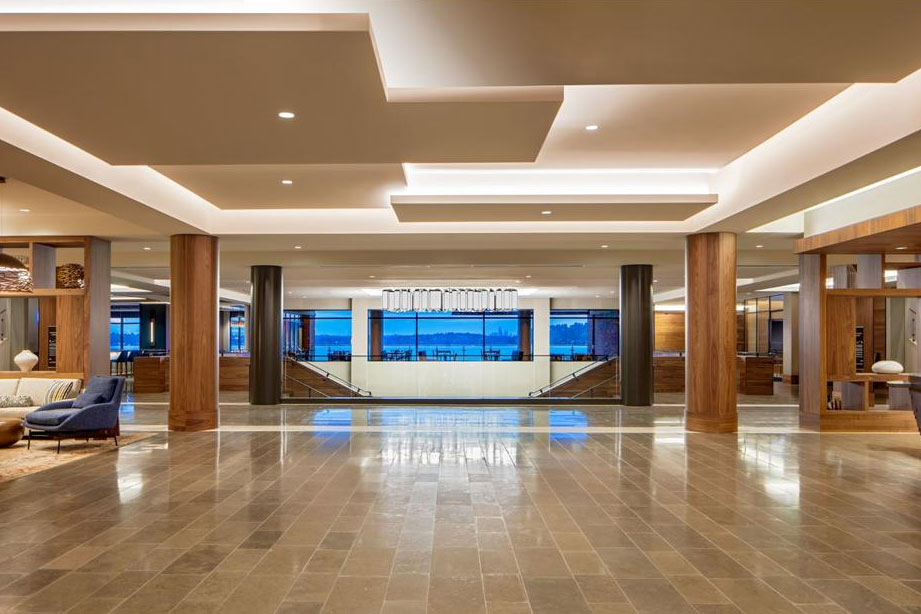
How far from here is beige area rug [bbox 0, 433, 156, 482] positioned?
7133 mm

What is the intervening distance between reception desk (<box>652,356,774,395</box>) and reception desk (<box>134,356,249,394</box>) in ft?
37.9

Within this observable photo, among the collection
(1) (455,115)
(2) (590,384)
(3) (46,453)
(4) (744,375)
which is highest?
(1) (455,115)

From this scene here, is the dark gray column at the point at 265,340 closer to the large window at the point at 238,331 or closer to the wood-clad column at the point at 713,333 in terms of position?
the wood-clad column at the point at 713,333

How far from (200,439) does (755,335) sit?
22.7m

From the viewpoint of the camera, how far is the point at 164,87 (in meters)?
4.40

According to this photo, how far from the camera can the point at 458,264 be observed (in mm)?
13672

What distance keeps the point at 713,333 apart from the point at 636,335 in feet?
14.0

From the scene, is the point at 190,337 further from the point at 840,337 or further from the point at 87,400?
the point at 840,337

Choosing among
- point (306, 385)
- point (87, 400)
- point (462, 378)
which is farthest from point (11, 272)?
point (462, 378)

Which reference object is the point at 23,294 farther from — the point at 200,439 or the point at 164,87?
the point at 164,87

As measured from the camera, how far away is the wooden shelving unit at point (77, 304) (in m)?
10.3

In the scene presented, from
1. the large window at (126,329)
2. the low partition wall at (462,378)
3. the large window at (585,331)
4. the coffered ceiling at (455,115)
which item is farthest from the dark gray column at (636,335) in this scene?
the large window at (126,329)

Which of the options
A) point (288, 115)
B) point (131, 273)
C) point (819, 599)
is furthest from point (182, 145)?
point (131, 273)

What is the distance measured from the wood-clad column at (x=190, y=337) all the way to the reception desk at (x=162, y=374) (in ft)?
23.9
